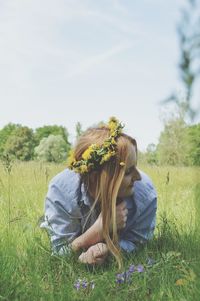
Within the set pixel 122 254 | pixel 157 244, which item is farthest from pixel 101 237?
pixel 157 244

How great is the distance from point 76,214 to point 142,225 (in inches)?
20.4

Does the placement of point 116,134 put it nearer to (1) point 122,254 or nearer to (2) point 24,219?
(1) point 122,254

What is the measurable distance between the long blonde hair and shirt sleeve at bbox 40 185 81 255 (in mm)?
242

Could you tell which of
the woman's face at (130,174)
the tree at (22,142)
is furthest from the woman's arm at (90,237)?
the tree at (22,142)

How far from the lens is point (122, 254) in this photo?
373cm

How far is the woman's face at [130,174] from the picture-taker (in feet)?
12.2

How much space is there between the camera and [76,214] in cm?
396

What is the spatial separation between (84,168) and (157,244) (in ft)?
2.50

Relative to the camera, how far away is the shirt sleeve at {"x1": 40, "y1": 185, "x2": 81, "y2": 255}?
3873 millimetres

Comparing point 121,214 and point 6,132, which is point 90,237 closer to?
point 121,214

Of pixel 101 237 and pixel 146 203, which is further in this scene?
pixel 146 203

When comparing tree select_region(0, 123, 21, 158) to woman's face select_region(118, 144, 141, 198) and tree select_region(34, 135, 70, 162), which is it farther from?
woman's face select_region(118, 144, 141, 198)

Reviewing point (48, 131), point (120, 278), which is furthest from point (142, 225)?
point (48, 131)

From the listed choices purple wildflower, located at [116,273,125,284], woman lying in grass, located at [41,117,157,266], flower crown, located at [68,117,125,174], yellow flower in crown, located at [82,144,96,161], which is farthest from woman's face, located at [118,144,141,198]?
purple wildflower, located at [116,273,125,284]
